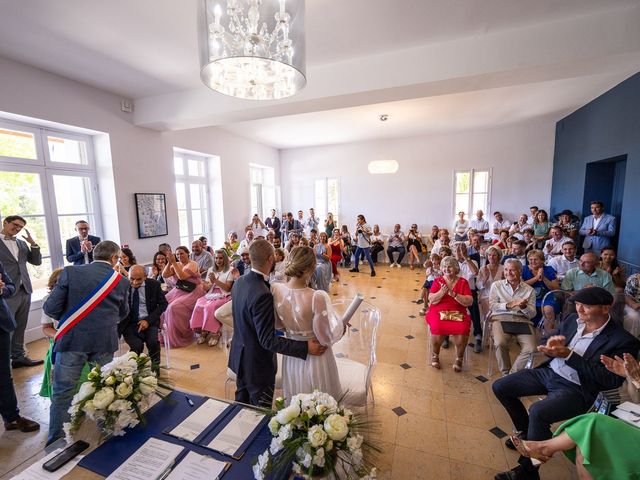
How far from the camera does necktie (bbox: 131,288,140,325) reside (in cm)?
301

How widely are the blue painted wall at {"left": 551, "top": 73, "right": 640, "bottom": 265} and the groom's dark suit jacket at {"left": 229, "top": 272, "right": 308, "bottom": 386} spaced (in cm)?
565

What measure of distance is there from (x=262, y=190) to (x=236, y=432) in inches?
355

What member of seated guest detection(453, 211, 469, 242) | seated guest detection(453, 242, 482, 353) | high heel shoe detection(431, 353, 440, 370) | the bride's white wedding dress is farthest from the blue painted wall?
the bride's white wedding dress

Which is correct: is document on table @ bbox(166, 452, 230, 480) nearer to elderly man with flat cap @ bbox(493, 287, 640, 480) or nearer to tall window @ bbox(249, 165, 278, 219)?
elderly man with flat cap @ bbox(493, 287, 640, 480)

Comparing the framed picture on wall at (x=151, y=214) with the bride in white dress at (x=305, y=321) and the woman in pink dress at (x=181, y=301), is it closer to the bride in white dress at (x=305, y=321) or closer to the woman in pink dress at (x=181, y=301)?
the woman in pink dress at (x=181, y=301)

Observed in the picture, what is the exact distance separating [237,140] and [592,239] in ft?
27.2

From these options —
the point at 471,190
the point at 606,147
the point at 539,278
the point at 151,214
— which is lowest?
the point at 539,278

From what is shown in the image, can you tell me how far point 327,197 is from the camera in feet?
34.6

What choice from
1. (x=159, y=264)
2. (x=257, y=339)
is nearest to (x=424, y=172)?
(x=159, y=264)

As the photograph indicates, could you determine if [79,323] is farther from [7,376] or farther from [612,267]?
[612,267]

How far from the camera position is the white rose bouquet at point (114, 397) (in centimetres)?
125

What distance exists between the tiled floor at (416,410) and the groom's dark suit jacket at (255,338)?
3.61 feet

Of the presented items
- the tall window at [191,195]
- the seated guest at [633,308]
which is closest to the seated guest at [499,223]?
the seated guest at [633,308]

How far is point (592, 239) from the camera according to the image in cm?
532
